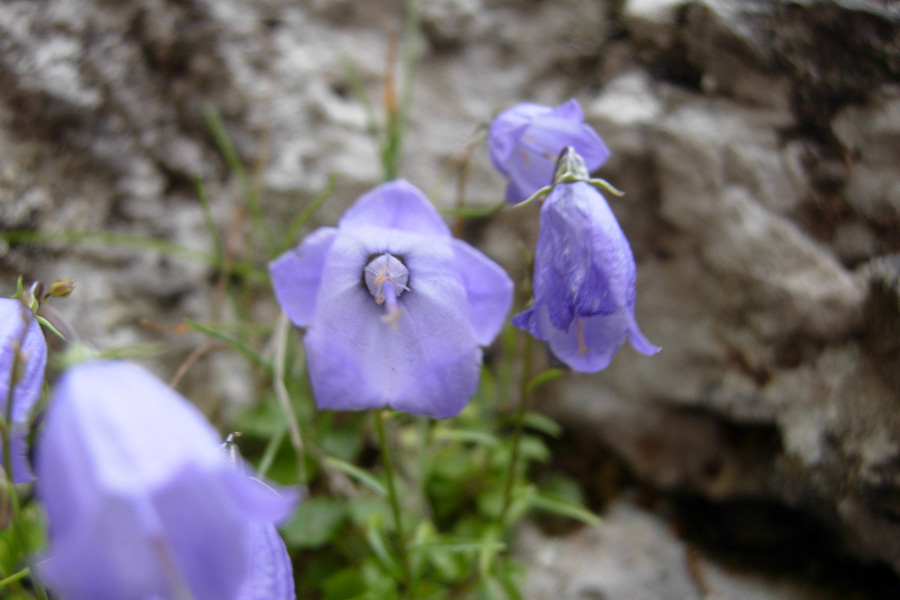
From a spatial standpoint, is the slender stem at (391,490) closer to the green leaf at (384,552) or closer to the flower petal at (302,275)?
the green leaf at (384,552)

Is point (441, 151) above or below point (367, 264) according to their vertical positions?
below

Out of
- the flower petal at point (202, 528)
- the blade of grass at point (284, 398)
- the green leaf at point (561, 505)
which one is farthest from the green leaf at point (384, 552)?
the flower petal at point (202, 528)

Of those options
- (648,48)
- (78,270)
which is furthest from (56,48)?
(648,48)

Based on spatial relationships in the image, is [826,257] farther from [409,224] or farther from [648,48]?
[409,224]

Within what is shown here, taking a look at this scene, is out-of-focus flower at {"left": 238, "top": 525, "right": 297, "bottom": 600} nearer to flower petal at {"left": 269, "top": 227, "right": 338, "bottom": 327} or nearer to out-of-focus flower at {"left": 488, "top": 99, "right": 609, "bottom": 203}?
flower petal at {"left": 269, "top": 227, "right": 338, "bottom": 327}

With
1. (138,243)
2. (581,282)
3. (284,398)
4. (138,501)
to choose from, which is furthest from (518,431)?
(138,243)
